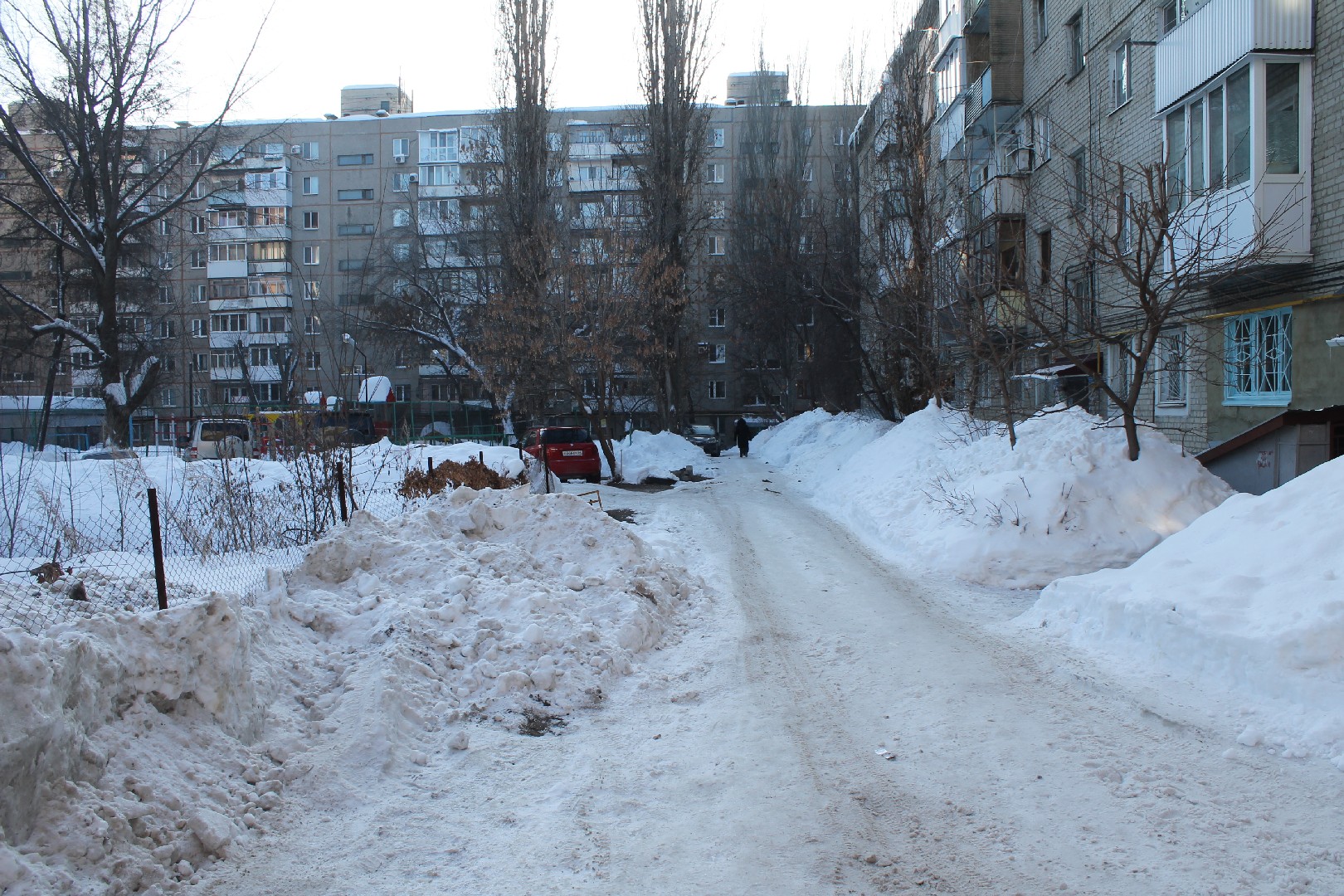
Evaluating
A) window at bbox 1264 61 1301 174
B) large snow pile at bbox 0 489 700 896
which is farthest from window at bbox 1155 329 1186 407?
large snow pile at bbox 0 489 700 896

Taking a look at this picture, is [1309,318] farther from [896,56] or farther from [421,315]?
[421,315]

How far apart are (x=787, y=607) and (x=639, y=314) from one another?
53.8ft

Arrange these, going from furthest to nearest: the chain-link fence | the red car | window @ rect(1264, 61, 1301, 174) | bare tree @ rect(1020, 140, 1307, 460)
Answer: the red car → window @ rect(1264, 61, 1301, 174) → bare tree @ rect(1020, 140, 1307, 460) → the chain-link fence

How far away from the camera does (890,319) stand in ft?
66.7

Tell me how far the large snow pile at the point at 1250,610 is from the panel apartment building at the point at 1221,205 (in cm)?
425

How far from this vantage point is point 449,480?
13320mm

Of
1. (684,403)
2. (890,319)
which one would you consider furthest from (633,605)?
(684,403)

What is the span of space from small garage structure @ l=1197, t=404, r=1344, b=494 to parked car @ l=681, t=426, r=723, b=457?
23.5m

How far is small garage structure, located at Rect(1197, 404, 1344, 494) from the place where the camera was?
9.84 m

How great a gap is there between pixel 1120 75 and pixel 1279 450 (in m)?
12.4

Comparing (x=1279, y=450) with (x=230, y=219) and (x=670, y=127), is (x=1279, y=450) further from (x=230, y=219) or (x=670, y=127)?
(x=230, y=219)

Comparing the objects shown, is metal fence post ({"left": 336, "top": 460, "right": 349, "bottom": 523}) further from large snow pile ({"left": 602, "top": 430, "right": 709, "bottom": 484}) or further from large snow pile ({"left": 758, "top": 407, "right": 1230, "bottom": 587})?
large snow pile ({"left": 602, "top": 430, "right": 709, "bottom": 484})

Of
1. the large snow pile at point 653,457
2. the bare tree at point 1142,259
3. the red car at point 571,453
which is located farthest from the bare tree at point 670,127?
the bare tree at point 1142,259

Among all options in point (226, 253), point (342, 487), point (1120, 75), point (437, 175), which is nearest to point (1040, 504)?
point (342, 487)
